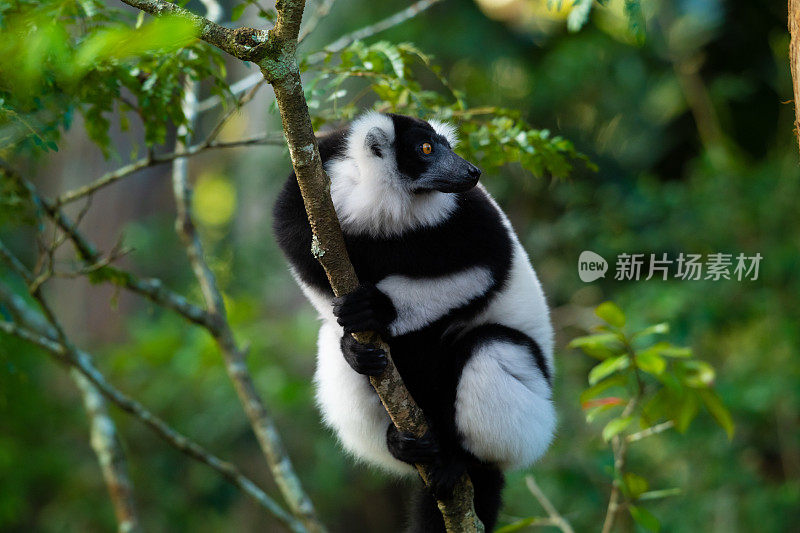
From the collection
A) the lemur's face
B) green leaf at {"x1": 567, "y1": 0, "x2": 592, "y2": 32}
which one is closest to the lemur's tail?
the lemur's face

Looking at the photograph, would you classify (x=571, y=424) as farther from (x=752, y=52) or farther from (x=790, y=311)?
(x=752, y=52)

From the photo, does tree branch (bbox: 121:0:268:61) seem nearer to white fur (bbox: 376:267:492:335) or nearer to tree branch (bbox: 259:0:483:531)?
tree branch (bbox: 259:0:483:531)

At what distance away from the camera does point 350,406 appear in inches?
112

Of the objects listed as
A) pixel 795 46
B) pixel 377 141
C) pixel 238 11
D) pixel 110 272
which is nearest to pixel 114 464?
pixel 110 272

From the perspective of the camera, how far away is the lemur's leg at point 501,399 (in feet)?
8.54

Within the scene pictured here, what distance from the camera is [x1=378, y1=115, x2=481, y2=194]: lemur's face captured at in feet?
8.29

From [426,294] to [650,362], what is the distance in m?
0.85

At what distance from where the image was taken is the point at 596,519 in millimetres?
6062

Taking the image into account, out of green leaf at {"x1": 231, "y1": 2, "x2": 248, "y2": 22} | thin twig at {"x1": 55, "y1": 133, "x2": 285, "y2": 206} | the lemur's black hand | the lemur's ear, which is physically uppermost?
green leaf at {"x1": 231, "y1": 2, "x2": 248, "y2": 22}

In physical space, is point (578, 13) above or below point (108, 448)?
above

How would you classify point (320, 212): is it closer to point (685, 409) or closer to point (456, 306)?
point (456, 306)

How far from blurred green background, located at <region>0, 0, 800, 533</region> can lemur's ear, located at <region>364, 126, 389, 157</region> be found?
7.42ft

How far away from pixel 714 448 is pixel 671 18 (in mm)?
4020

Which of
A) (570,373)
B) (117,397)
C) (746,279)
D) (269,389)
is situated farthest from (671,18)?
(117,397)
